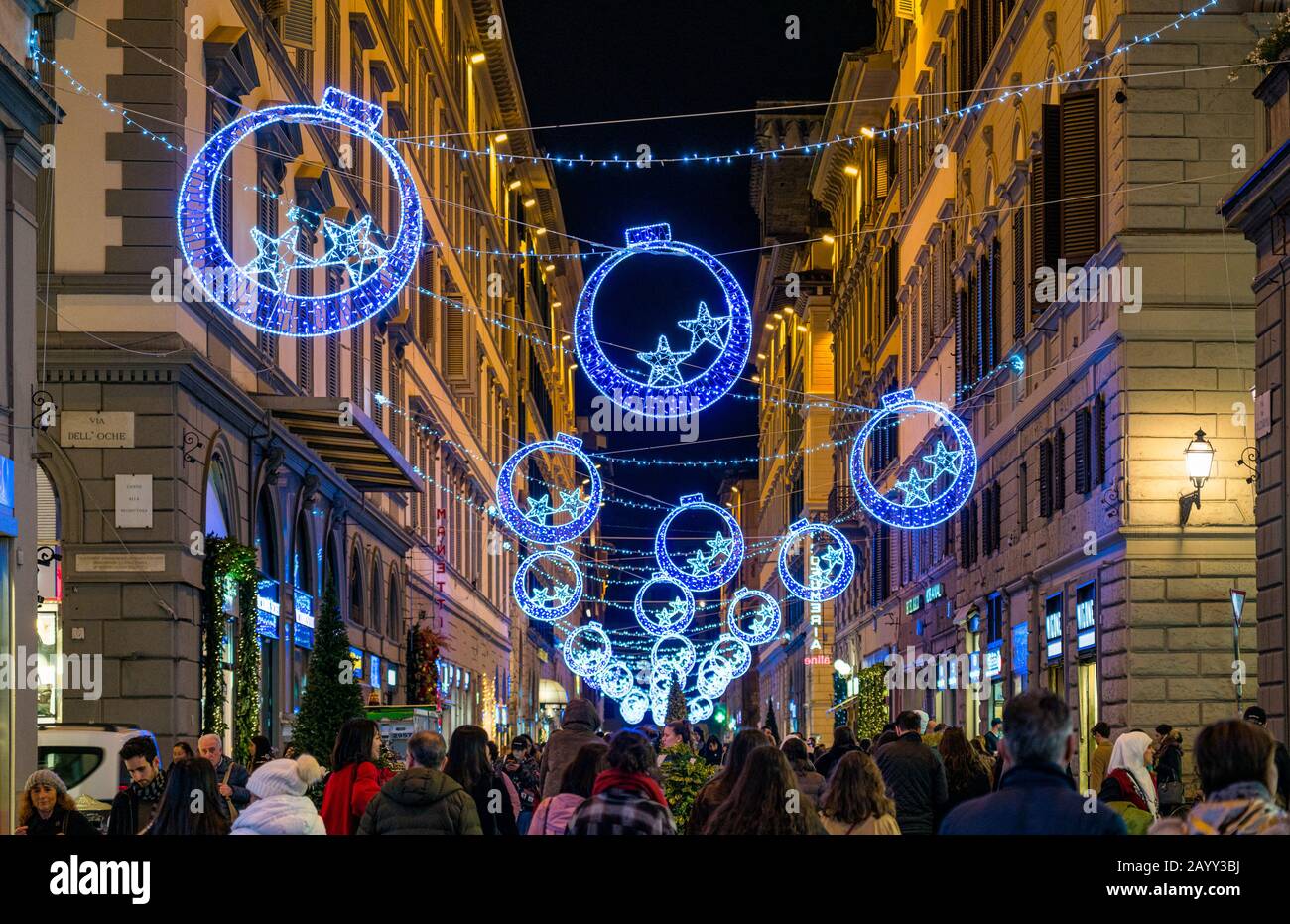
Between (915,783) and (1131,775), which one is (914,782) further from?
(1131,775)

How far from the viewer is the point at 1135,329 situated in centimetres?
2525

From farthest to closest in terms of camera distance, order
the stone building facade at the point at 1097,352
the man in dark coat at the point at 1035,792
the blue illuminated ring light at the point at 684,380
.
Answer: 1. the stone building facade at the point at 1097,352
2. the blue illuminated ring light at the point at 684,380
3. the man in dark coat at the point at 1035,792

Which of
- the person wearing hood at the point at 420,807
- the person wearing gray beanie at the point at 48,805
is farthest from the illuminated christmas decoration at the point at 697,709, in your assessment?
the person wearing hood at the point at 420,807

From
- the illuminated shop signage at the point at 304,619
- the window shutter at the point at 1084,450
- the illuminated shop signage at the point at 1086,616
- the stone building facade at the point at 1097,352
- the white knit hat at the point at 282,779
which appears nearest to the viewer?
the white knit hat at the point at 282,779

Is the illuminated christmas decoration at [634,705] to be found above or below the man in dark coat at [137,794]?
below

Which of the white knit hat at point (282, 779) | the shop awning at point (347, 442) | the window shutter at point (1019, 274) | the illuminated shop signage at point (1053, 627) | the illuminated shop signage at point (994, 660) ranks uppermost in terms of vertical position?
the window shutter at point (1019, 274)

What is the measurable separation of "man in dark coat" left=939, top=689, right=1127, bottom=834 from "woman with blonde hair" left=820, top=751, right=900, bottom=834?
3.24 meters

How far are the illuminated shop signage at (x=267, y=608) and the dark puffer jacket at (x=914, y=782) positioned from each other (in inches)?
627

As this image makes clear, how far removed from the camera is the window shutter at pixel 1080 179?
26797mm

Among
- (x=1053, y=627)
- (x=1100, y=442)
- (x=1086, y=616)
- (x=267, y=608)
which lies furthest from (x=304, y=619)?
(x=1100, y=442)

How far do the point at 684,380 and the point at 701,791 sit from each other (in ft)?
30.1

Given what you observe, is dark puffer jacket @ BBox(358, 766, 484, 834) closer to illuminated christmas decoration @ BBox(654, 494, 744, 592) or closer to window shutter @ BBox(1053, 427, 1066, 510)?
window shutter @ BBox(1053, 427, 1066, 510)

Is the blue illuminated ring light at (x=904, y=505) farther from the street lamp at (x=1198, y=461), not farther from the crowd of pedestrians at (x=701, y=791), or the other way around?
the crowd of pedestrians at (x=701, y=791)

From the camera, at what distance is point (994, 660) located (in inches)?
1423
